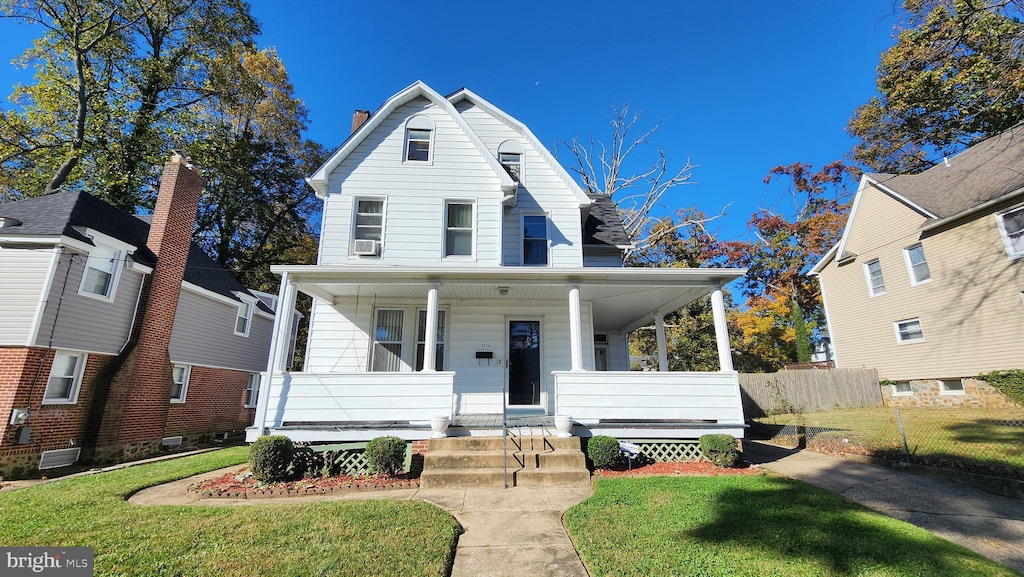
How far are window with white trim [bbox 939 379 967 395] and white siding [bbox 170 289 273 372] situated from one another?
2520 centimetres

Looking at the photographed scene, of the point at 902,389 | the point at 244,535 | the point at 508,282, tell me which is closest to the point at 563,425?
the point at 508,282

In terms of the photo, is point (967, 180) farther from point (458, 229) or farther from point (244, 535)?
point (244, 535)

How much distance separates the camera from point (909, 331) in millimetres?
14664

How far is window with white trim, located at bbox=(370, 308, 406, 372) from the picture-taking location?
955 centimetres

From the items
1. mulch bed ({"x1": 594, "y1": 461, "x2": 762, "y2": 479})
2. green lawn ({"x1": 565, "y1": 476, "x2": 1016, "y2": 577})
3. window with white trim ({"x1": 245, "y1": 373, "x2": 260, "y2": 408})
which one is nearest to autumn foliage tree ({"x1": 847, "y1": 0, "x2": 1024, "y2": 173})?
green lawn ({"x1": 565, "y1": 476, "x2": 1016, "y2": 577})

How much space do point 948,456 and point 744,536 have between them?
5400 mm

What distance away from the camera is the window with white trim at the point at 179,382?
12.3m

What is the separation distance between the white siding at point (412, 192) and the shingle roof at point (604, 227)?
3341 millimetres

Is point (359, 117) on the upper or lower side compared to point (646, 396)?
upper

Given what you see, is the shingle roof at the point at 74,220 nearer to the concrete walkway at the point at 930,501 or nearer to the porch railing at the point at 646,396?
the porch railing at the point at 646,396

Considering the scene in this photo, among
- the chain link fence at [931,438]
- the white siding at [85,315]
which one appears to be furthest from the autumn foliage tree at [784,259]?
the white siding at [85,315]

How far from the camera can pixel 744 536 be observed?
12.8ft

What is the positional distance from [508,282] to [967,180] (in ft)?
58.1

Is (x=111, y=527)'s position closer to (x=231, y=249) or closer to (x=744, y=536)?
(x=744, y=536)
